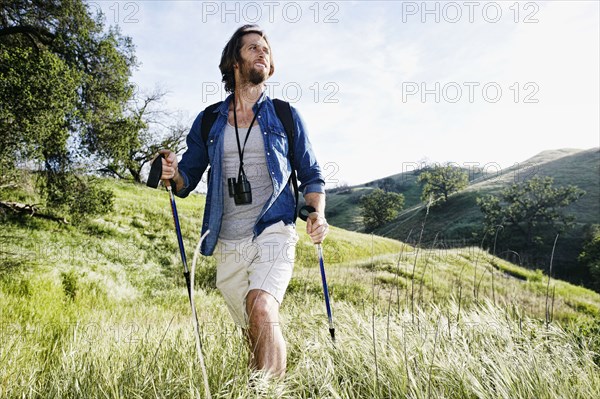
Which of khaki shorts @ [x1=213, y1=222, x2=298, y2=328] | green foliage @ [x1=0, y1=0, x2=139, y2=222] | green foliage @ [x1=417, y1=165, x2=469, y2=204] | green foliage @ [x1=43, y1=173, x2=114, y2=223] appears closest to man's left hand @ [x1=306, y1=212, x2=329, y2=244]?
khaki shorts @ [x1=213, y1=222, x2=298, y2=328]

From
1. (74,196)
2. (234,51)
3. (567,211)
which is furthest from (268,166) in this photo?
(567,211)

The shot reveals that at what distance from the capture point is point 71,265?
10.7 metres

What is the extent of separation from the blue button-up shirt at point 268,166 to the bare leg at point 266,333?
0.55m

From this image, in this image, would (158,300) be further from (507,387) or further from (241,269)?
(507,387)

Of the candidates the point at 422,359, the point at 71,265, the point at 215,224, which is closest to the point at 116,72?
the point at 71,265

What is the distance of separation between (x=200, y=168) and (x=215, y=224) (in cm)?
72

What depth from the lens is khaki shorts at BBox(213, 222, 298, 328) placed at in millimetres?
2865

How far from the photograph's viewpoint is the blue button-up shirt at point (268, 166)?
3.17 m

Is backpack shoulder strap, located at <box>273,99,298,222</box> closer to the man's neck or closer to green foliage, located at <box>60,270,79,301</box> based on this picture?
the man's neck

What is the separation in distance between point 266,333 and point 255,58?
2201mm

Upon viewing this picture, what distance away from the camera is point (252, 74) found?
3395 mm

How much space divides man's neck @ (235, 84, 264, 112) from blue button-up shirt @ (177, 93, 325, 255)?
0.24 ft

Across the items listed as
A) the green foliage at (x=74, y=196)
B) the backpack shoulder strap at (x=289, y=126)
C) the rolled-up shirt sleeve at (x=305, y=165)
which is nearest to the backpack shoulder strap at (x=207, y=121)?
the backpack shoulder strap at (x=289, y=126)

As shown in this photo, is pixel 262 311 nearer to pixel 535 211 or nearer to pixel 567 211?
pixel 535 211
